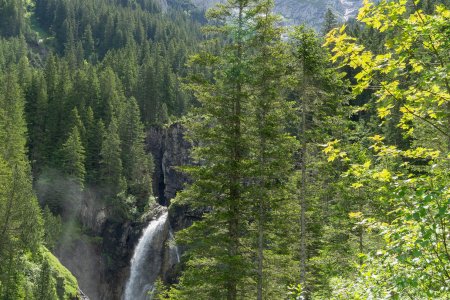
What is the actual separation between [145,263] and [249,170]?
3492cm

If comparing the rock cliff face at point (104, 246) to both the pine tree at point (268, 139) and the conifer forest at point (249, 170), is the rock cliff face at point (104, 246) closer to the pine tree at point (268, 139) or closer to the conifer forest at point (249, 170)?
the conifer forest at point (249, 170)

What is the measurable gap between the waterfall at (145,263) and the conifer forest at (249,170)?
15cm

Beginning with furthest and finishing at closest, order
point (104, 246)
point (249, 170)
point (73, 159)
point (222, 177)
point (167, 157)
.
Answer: point (167, 157), point (104, 246), point (73, 159), point (222, 177), point (249, 170)

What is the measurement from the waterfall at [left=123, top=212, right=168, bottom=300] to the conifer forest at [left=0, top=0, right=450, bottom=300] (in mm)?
155

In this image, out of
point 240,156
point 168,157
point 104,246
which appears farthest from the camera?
point 168,157

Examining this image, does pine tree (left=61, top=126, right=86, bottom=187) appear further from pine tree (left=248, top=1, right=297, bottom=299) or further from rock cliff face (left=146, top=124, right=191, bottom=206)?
pine tree (left=248, top=1, right=297, bottom=299)

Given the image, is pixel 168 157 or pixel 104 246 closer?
pixel 104 246

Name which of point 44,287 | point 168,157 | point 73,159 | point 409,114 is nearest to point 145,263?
point 73,159

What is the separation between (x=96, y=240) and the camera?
165 ft

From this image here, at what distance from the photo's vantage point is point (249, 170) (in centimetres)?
1573

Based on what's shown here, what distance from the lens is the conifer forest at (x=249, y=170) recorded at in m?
5.51

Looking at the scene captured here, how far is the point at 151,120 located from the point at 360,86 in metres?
67.3

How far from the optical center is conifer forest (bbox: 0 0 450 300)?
18.1 feet

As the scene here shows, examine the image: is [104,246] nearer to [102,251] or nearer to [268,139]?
[102,251]
